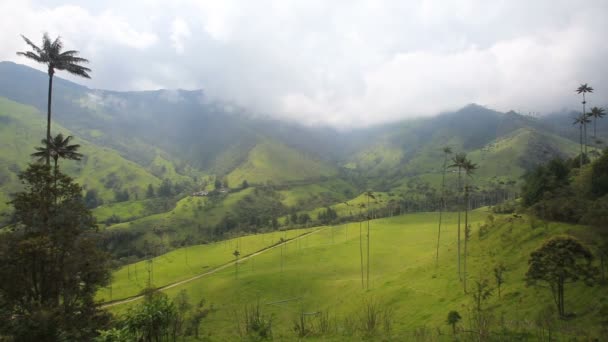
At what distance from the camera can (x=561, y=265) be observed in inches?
1356

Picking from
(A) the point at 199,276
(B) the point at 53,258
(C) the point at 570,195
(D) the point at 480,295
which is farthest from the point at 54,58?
(A) the point at 199,276

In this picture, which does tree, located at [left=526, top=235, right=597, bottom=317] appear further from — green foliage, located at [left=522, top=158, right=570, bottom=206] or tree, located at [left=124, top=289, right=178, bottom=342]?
green foliage, located at [left=522, top=158, right=570, bottom=206]

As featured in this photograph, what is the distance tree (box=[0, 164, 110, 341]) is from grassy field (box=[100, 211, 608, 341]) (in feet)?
37.2

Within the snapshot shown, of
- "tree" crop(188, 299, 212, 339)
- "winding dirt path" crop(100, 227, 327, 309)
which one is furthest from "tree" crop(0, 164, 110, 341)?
"winding dirt path" crop(100, 227, 327, 309)

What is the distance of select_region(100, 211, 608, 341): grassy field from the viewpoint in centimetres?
3339

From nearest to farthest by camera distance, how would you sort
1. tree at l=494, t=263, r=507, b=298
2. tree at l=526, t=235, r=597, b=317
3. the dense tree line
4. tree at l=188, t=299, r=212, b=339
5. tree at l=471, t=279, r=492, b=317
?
tree at l=188, t=299, r=212, b=339, tree at l=526, t=235, r=597, b=317, tree at l=471, t=279, r=492, b=317, tree at l=494, t=263, r=507, b=298, the dense tree line

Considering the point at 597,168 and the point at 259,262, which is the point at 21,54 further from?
the point at 259,262

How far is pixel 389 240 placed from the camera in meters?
142

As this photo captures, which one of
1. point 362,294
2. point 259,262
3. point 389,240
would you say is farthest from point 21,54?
point 389,240

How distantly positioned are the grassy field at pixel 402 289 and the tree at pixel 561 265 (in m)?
2.22

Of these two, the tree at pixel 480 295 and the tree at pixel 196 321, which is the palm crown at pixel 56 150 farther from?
the tree at pixel 480 295

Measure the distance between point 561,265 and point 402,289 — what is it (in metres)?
30.4

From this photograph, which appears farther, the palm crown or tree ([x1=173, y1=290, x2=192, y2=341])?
the palm crown

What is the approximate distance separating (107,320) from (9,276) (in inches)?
283
